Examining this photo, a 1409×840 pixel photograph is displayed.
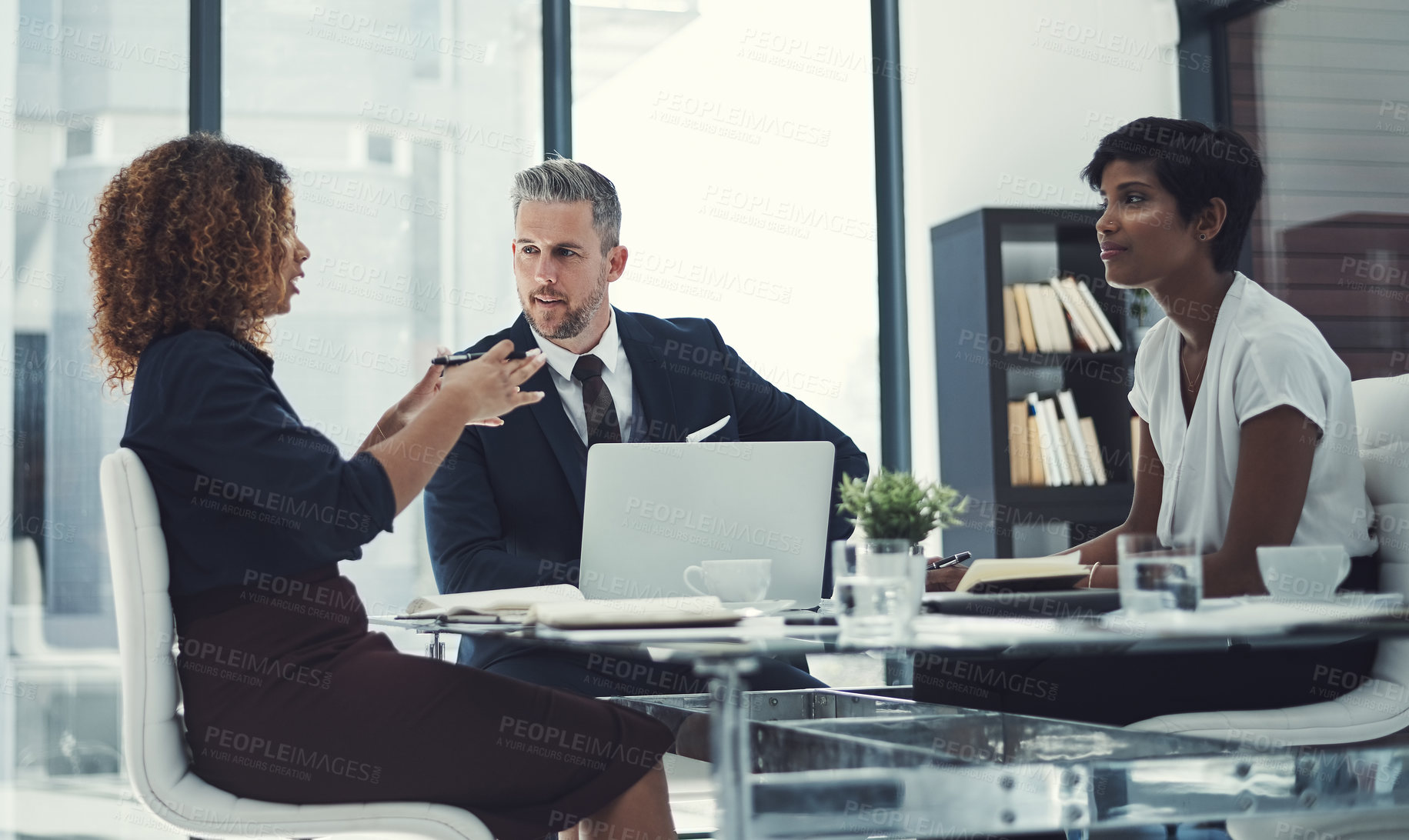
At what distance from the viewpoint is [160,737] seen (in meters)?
1.53

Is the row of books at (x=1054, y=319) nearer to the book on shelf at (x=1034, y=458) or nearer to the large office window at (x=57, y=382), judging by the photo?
the book on shelf at (x=1034, y=458)

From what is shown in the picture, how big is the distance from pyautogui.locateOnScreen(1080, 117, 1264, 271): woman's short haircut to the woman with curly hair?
4.28 ft

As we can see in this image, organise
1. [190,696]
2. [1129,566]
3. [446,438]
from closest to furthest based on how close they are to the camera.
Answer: [1129,566] < [190,696] < [446,438]

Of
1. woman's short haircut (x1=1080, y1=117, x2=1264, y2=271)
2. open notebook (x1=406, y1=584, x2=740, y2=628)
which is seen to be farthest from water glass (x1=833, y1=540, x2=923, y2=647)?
woman's short haircut (x1=1080, y1=117, x2=1264, y2=271)

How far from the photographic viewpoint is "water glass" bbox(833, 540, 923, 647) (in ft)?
4.52

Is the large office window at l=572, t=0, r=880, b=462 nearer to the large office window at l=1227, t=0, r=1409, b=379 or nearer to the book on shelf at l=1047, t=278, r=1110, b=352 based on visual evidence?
the book on shelf at l=1047, t=278, r=1110, b=352

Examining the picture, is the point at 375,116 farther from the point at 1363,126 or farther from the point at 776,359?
the point at 1363,126

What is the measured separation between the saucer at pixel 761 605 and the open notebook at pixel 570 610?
0.02m

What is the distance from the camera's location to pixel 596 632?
4.28 ft

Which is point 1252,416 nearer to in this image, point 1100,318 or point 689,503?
point 689,503

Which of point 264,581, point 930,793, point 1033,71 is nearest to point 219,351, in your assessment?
point 264,581

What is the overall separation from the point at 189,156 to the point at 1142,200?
5.07 ft

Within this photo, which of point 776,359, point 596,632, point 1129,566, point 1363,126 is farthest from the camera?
point 776,359

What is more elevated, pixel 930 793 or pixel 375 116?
pixel 375 116
